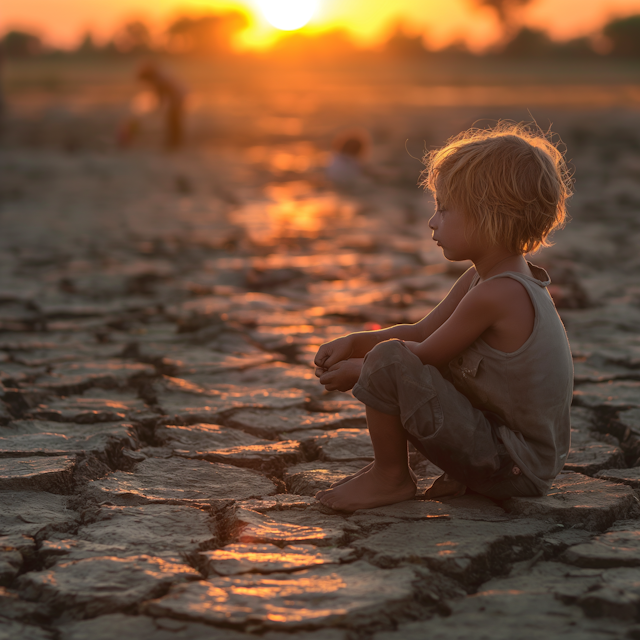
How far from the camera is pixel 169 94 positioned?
41.1 feet

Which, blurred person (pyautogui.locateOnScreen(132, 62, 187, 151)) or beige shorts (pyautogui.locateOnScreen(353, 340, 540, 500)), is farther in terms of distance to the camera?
blurred person (pyautogui.locateOnScreen(132, 62, 187, 151))

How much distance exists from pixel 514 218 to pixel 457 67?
44.7 metres

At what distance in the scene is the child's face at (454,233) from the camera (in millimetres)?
2064

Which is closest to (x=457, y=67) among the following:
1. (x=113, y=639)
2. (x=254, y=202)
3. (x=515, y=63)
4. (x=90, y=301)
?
(x=515, y=63)


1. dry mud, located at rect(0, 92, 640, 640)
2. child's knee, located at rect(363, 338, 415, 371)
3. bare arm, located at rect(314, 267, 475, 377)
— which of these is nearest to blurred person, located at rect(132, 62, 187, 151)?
dry mud, located at rect(0, 92, 640, 640)

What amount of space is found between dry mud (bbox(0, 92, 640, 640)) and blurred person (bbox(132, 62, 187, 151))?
6673mm

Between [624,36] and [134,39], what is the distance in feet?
129

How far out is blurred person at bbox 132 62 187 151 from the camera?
12172mm

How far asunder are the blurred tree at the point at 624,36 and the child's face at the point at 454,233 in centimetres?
5068

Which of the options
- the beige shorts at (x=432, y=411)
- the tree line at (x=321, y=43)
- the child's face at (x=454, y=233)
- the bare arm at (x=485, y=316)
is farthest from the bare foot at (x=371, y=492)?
the tree line at (x=321, y=43)

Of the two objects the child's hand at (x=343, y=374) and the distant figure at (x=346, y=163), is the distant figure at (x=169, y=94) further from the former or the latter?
the child's hand at (x=343, y=374)

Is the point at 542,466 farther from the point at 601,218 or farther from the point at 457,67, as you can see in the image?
the point at 457,67

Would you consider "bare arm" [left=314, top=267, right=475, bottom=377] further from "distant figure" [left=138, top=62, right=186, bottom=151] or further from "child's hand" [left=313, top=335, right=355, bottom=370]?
"distant figure" [left=138, top=62, right=186, bottom=151]

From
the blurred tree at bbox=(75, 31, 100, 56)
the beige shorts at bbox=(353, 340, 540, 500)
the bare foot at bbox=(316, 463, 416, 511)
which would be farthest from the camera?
the blurred tree at bbox=(75, 31, 100, 56)
